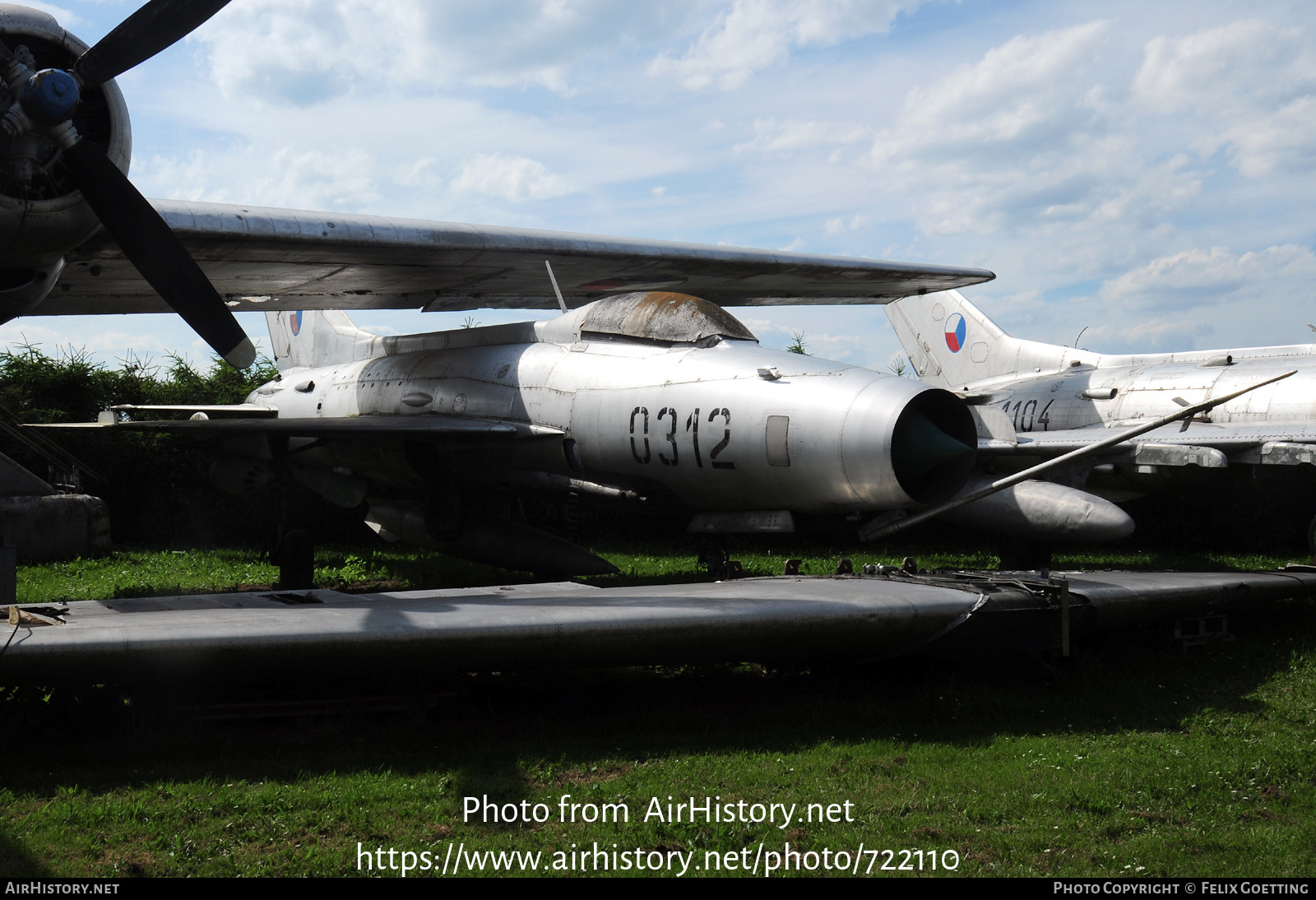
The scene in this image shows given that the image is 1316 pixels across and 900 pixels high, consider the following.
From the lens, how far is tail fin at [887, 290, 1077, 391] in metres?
16.4

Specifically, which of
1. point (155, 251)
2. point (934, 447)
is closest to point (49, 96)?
point (155, 251)

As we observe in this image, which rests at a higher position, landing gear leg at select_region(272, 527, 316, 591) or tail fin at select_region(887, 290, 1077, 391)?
tail fin at select_region(887, 290, 1077, 391)

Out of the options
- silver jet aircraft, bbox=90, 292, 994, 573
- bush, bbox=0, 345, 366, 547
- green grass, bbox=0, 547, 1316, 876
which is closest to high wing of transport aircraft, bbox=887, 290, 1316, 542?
silver jet aircraft, bbox=90, 292, 994, 573

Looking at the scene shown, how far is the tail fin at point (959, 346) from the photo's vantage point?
16422mm

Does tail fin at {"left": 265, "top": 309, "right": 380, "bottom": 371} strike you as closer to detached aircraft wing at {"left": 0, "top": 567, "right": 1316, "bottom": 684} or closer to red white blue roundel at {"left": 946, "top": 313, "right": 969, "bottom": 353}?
detached aircraft wing at {"left": 0, "top": 567, "right": 1316, "bottom": 684}

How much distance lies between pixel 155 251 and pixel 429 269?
13.8 feet

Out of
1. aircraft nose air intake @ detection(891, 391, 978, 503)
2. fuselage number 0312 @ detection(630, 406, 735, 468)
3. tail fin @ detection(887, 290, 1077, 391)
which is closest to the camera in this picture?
aircraft nose air intake @ detection(891, 391, 978, 503)

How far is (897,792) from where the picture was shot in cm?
417

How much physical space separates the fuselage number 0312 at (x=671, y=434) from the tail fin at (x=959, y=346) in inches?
399

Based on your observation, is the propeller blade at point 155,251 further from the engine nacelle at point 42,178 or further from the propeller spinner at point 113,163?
the engine nacelle at point 42,178

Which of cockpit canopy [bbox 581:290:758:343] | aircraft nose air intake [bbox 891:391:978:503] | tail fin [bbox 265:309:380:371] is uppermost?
tail fin [bbox 265:309:380:371]

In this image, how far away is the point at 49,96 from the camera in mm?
5938

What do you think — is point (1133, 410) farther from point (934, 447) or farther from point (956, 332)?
point (934, 447)

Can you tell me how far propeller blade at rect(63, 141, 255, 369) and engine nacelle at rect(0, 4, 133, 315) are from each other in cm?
15
